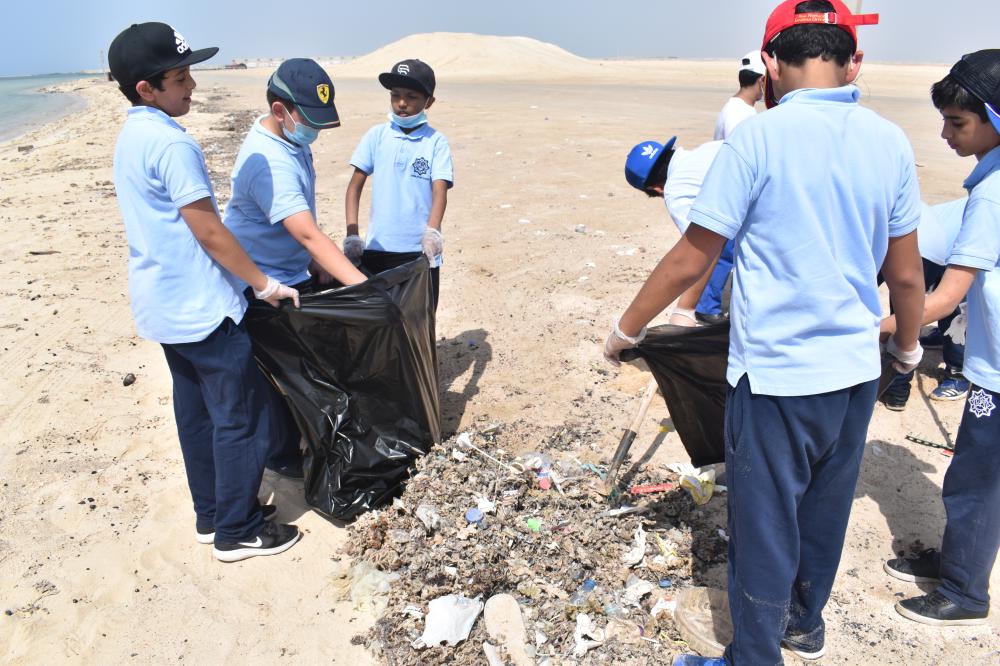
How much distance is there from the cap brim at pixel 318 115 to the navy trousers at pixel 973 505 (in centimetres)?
250

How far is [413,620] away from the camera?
7.83ft

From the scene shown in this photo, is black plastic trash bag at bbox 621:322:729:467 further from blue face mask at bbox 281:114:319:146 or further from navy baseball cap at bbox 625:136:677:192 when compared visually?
blue face mask at bbox 281:114:319:146

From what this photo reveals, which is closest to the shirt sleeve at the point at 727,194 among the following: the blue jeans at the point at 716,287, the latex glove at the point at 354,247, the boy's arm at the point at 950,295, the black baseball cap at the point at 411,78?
the boy's arm at the point at 950,295

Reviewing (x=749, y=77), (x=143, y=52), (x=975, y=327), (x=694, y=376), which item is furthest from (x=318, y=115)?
(x=749, y=77)

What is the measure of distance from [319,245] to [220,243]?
395 millimetres

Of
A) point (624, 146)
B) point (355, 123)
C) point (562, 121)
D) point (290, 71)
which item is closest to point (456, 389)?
point (290, 71)

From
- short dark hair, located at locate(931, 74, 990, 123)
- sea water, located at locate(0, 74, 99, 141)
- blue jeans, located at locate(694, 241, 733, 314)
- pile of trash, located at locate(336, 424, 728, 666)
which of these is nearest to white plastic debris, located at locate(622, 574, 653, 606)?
pile of trash, located at locate(336, 424, 728, 666)

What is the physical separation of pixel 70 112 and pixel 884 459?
1265 inches

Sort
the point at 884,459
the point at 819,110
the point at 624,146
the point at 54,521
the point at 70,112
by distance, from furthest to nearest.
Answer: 1. the point at 70,112
2. the point at 624,146
3. the point at 884,459
4. the point at 54,521
5. the point at 819,110

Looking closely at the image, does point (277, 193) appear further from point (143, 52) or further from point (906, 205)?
point (906, 205)

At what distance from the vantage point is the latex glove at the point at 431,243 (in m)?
3.41

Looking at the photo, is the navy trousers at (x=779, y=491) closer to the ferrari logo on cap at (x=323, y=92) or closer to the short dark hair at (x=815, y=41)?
the short dark hair at (x=815, y=41)

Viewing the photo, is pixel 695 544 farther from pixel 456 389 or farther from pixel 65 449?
pixel 65 449

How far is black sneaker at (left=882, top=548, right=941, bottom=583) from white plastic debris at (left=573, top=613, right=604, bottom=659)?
49.3 inches
